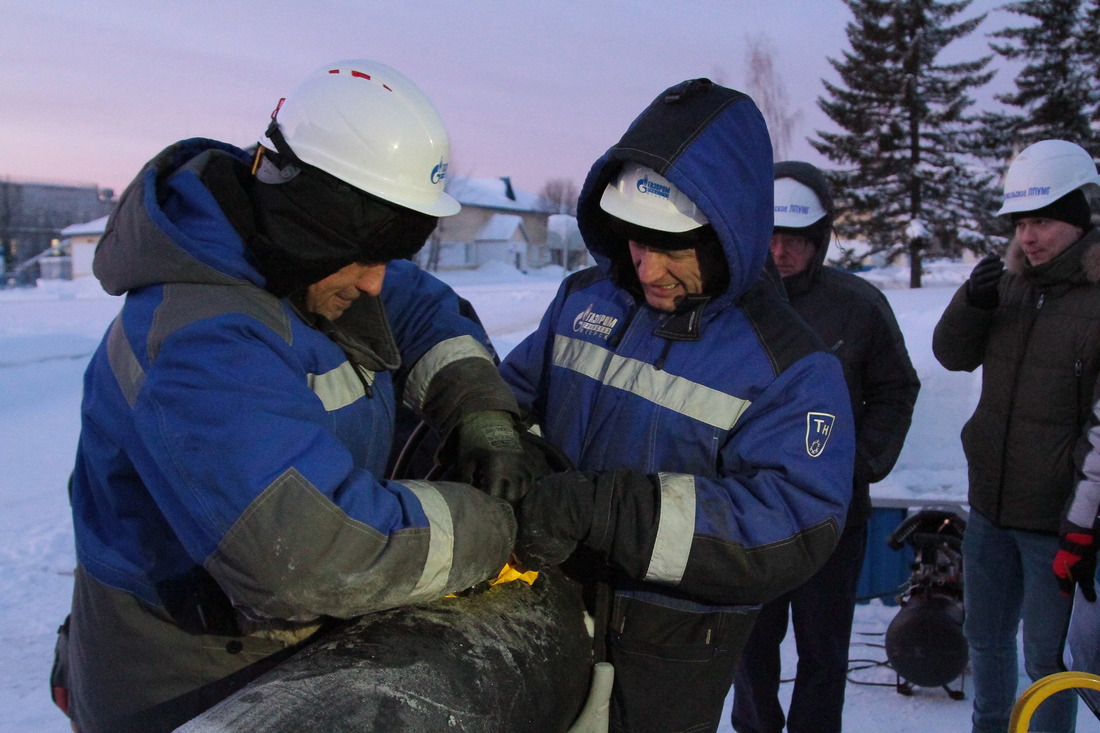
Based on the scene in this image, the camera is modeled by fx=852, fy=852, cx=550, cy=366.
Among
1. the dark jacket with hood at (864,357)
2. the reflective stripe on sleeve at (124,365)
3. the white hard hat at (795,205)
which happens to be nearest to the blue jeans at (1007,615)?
the dark jacket with hood at (864,357)

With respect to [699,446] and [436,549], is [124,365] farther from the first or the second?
[699,446]

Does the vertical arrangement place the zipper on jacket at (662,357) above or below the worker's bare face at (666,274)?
below

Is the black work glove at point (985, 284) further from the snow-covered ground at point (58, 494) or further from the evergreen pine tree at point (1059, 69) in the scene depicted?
the evergreen pine tree at point (1059, 69)

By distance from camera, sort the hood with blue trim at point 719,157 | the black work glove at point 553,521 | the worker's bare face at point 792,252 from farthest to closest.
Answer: the worker's bare face at point 792,252 < the hood with blue trim at point 719,157 < the black work glove at point 553,521

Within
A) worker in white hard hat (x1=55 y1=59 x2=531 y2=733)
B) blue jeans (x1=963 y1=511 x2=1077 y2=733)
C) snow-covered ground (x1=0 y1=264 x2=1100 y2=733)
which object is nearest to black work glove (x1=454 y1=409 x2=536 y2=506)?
worker in white hard hat (x1=55 y1=59 x2=531 y2=733)

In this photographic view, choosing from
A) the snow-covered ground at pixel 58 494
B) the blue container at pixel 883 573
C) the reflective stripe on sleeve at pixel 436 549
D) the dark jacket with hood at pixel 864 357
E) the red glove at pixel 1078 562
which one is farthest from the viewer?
the blue container at pixel 883 573

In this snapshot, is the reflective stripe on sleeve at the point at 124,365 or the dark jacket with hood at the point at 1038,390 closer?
the reflective stripe on sleeve at the point at 124,365

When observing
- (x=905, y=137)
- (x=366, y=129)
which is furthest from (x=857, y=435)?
(x=905, y=137)

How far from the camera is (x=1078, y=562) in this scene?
285 cm

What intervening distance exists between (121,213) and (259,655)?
3.09ft

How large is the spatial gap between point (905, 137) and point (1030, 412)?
28.8 meters

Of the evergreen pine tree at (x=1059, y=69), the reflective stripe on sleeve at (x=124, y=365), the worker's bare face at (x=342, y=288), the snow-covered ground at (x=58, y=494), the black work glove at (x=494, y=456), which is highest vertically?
the evergreen pine tree at (x=1059, y=69)

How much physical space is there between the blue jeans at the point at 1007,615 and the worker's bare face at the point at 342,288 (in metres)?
2.73

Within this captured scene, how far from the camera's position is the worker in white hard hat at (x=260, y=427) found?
56.4 inches
